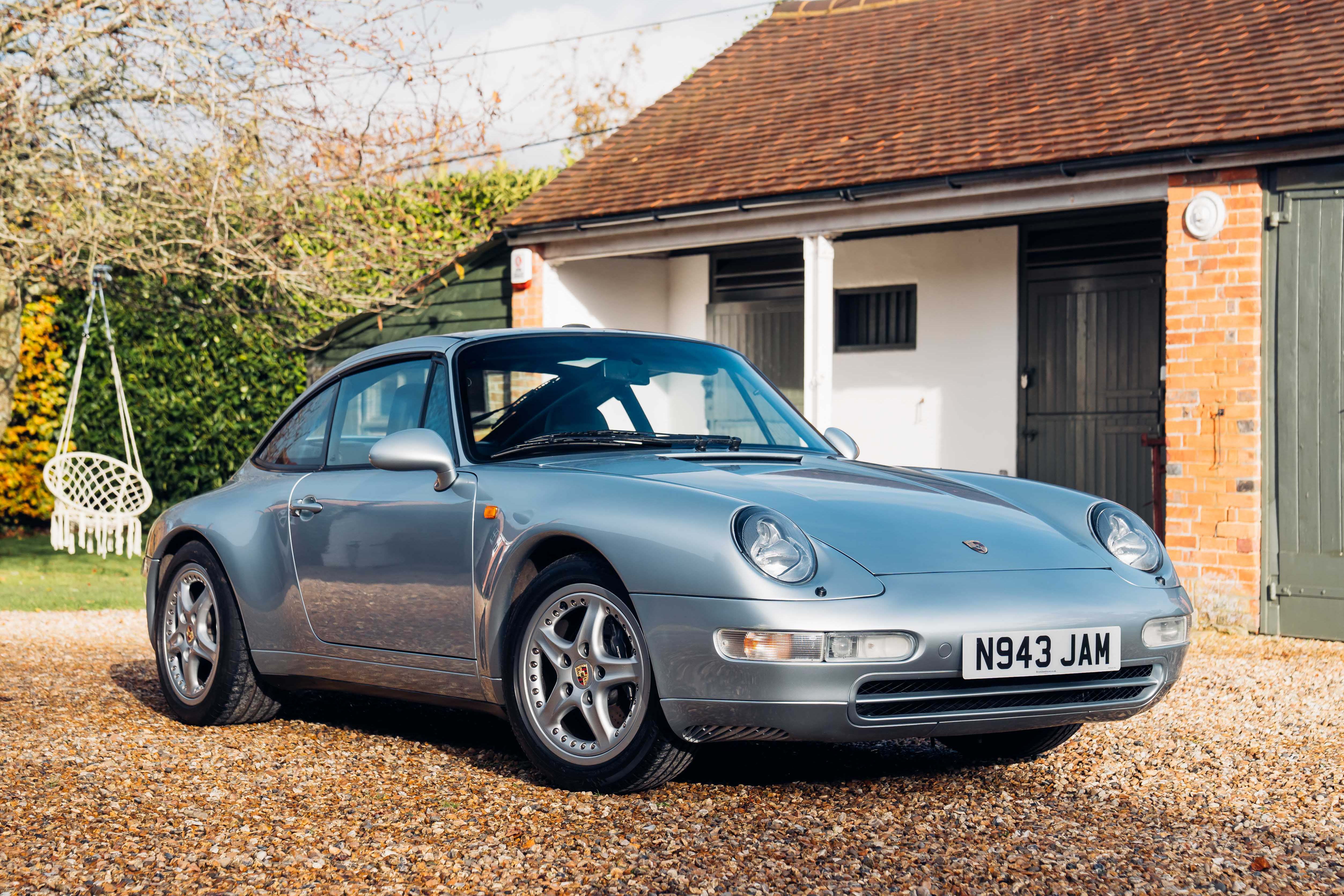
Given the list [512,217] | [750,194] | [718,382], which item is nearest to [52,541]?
[512,217]

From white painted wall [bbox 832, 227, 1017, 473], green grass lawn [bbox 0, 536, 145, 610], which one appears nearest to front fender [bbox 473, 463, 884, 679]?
green grass lawn [bbox 0, 536, 145, 610]

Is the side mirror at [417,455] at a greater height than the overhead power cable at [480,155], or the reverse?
the overhead power cable at [480,155]

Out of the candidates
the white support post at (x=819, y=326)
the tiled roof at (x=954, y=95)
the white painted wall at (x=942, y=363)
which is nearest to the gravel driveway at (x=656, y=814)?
the tiled roof at (x=954, y=95)

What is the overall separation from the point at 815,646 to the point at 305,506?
230cm

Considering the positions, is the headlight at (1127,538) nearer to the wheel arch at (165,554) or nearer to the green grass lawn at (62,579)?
the wheel arch at (165,554)

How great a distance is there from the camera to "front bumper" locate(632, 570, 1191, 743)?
12.1ft

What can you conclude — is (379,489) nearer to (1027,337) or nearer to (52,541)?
(1027,337)

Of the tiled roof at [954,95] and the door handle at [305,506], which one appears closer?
the door handle at [305,506]

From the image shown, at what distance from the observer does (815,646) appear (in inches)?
144

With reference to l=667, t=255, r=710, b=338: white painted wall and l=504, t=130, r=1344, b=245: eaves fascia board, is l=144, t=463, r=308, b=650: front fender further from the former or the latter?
l=667, t=255, r=710, b=338: white painted wall

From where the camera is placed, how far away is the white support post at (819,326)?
1153cm

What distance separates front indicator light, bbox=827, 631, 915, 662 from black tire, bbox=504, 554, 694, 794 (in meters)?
0.52

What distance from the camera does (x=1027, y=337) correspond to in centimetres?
1216

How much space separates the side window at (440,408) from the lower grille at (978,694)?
5.86 feet
